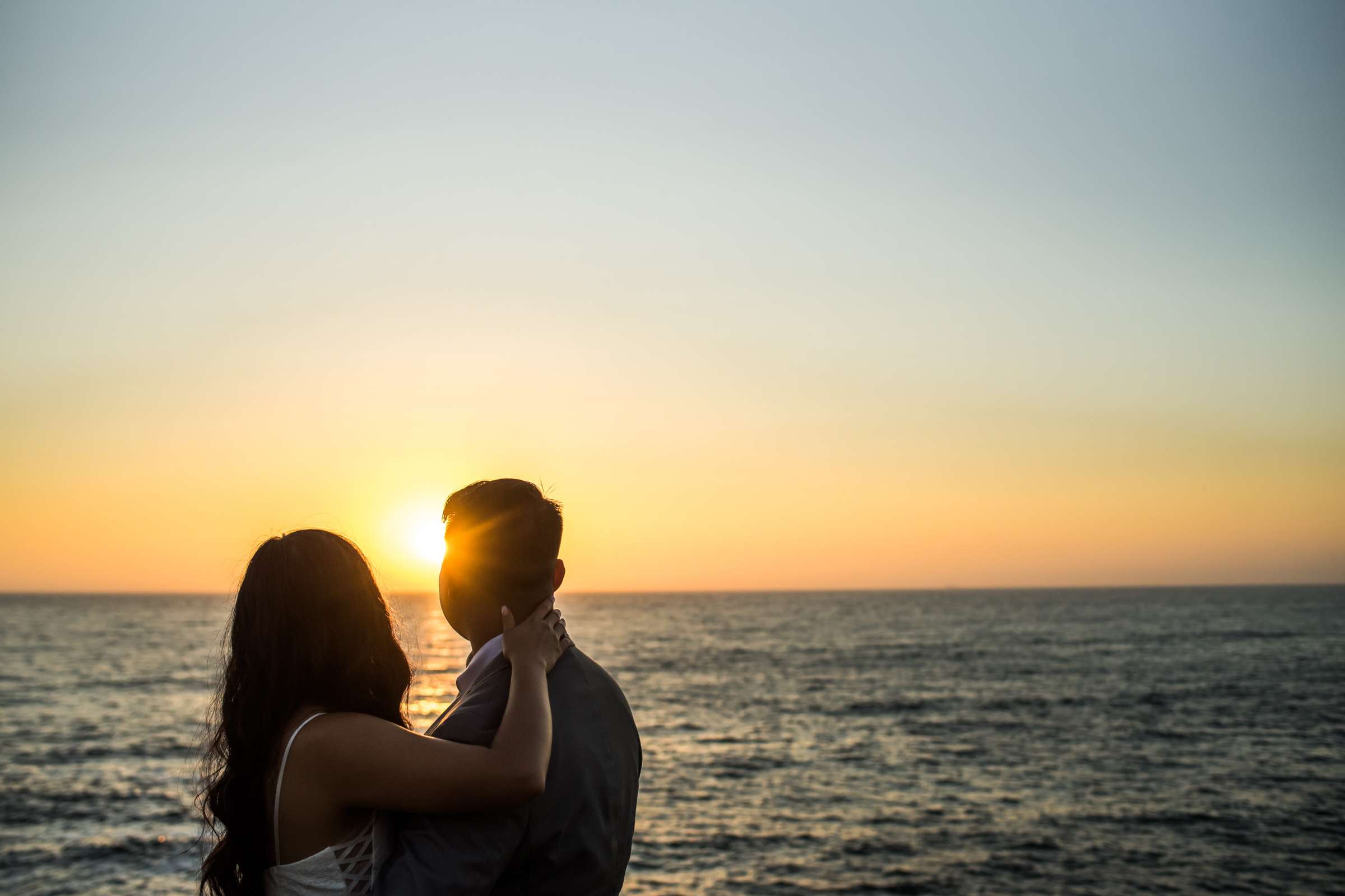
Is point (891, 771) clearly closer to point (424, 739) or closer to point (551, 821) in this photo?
point (551, 821)

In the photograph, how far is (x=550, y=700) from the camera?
2330 mm

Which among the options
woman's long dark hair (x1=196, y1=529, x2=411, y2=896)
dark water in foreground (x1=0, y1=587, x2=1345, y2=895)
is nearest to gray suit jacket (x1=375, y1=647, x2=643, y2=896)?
woman's long dark hair (x1=196, y1=529, x2=411, y2=896)

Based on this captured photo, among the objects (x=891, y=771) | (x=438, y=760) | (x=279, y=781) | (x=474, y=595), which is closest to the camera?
(x=438, y=760)

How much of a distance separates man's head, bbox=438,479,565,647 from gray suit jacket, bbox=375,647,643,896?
0.14m

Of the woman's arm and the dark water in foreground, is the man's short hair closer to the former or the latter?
the woman's arm

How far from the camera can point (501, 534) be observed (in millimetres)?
2299

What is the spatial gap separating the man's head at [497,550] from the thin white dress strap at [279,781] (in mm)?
408

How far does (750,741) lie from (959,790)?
690cm

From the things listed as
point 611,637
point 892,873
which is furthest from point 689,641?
point 892,873

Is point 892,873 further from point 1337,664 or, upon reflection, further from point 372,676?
point 1337,664

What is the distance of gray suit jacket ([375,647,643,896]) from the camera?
209 cm

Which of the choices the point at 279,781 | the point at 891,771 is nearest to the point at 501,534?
the point at 279,781

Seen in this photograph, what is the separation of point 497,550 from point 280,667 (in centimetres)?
57

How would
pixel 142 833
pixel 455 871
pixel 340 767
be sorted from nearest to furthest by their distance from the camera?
pixel 455 871 < pixel 340 767 < pixel 142 833
